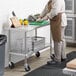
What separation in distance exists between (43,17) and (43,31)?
0.99m

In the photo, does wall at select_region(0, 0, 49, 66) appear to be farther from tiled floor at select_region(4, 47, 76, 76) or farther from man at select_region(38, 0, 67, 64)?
man at select_region(38, 0, 67, 64)

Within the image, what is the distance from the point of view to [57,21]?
471cm

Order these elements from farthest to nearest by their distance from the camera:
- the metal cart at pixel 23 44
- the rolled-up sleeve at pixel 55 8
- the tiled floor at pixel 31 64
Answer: the rolled-up sleeve at pixel 55 8 < the metal cart at pixel 23 44 < the tiled floor at pixel 31 64

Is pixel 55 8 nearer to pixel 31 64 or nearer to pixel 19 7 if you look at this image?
pixel 19 7

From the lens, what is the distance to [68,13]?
20.6 feet

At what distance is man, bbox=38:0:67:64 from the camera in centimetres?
464

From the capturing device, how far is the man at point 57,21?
4.64 metres

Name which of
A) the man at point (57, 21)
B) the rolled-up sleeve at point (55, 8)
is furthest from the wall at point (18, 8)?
the rolled-up sleeve at point (55, 8)

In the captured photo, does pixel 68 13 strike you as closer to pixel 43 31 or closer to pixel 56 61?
pixel 43 31

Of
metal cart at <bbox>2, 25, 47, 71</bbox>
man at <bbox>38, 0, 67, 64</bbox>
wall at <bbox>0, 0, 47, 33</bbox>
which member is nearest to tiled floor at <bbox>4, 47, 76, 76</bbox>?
metal cart at <bbox>2, 25, 47, 71</bbox>

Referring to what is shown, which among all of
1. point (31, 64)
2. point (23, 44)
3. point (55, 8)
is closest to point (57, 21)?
point (55, 8)

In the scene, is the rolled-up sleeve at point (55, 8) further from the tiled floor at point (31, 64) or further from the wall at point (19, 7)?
the tiled floor at point (31, 64)

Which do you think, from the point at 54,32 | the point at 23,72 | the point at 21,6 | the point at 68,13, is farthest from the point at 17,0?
the point at 68,13

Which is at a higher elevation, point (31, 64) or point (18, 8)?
point (18, 8)
